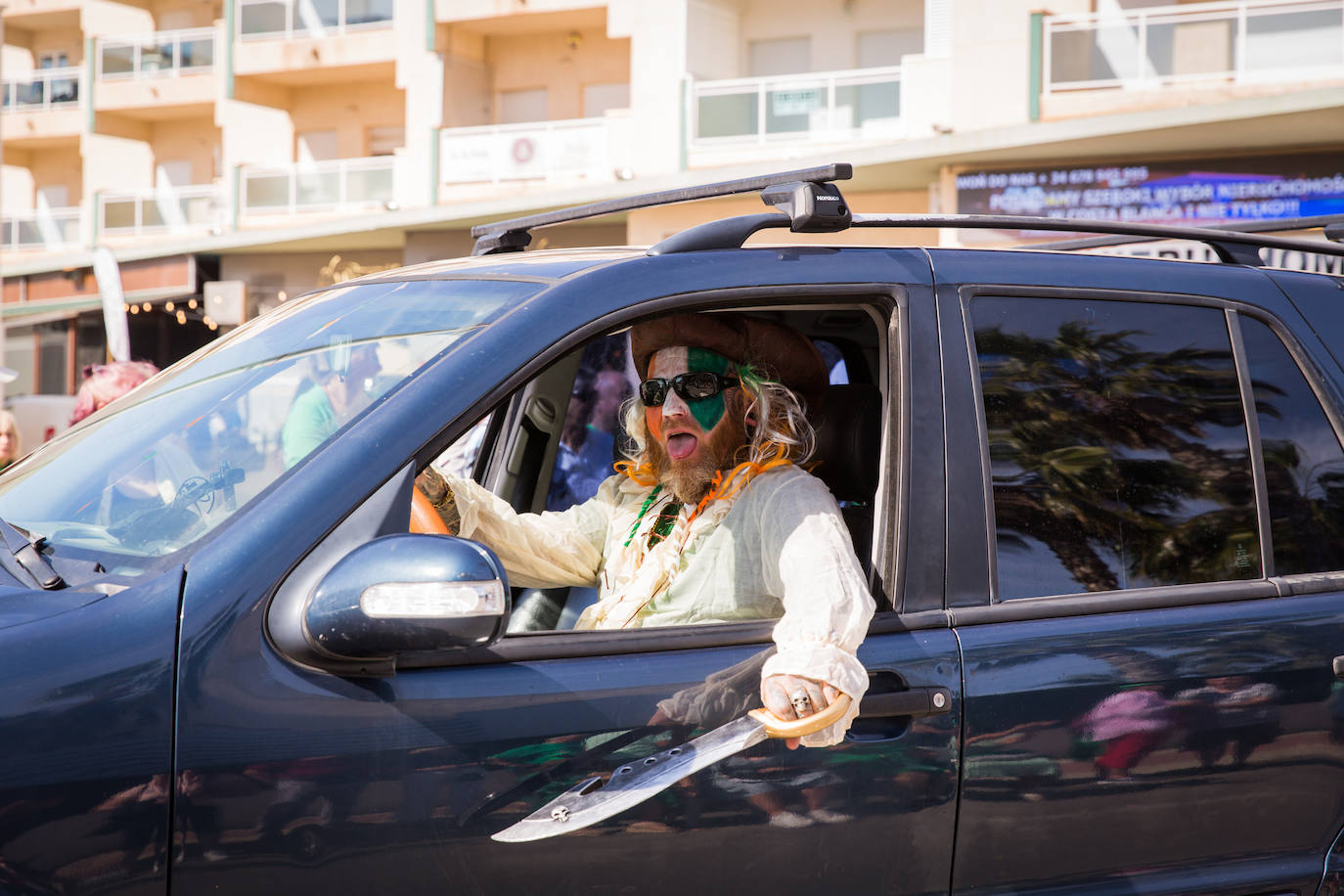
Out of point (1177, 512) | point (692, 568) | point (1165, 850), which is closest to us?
point (1165, 850)

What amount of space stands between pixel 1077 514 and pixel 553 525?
1.25m

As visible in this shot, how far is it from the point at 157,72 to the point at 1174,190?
23373 mm

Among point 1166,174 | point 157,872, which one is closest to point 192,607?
point 157,872

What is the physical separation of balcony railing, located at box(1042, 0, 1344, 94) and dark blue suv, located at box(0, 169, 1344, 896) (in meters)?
14.0

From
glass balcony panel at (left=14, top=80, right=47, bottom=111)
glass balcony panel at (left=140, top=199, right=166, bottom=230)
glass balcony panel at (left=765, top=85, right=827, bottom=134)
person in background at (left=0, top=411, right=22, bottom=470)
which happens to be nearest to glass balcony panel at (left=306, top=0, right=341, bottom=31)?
glass balcony panel at (left=140, top=199, right=166, bottom=230)

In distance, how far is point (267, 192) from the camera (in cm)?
2489

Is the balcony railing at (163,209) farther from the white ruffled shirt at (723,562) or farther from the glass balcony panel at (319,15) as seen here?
the white ruffled shirt at (723,562)

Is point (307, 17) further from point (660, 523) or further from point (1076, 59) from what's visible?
point (660, 523)

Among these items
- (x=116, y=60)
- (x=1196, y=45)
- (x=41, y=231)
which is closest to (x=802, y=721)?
(x=1196, y=45)

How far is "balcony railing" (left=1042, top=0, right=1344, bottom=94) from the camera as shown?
14.9m

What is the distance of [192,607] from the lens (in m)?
1.75

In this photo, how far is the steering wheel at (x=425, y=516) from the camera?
2.64 meters

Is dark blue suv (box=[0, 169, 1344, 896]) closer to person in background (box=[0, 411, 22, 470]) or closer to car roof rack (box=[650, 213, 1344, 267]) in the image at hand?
car roof rack (box=[650, 213, 1344, 267])

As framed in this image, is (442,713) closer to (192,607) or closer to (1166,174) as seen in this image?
(192,607)
